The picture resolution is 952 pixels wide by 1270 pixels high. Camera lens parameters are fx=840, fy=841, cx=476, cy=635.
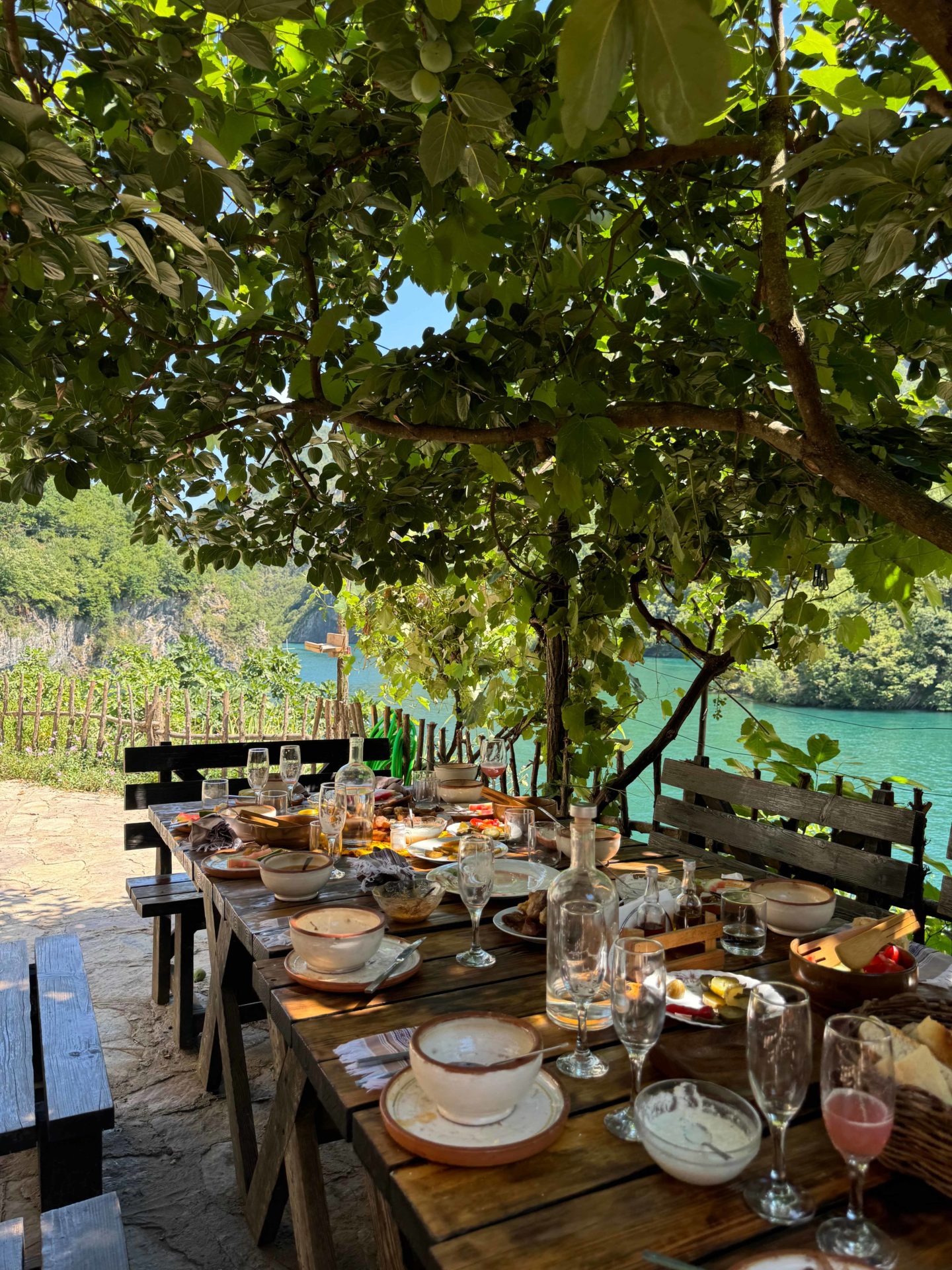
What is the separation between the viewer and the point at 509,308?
173 cm

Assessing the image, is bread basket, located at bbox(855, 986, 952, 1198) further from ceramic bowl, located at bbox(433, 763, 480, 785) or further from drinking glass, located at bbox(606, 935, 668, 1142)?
ceramic bowl, located at bbox(433, 763, 480, 785)

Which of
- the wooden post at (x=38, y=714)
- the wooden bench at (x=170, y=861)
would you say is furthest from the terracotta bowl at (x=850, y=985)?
the wooden post at (x=38, y=714)

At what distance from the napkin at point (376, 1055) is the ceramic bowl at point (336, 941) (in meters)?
0.18

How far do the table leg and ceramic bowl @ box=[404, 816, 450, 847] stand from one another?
44.5 inches

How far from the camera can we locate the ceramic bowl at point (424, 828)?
2.33m

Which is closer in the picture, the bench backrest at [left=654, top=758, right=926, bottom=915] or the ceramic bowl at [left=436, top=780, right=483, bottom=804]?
the bench backrest at [left=654, top=758, right=926, bottom=915]

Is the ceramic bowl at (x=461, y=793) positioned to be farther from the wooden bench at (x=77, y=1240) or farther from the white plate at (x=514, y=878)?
the wooden bench at (x=77, y=1240)

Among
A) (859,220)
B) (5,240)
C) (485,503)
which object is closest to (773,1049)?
(859,220)

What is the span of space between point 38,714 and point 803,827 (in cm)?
822

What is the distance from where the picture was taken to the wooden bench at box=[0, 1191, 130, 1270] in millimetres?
1191

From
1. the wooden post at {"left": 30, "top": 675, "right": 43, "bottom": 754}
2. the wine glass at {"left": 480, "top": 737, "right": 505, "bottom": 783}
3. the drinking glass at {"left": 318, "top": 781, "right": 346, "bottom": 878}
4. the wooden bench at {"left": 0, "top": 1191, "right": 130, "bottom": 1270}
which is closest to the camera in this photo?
the wooden bench at {"left": 0, "top": 1191, "right": 130, "bottom": 1270}

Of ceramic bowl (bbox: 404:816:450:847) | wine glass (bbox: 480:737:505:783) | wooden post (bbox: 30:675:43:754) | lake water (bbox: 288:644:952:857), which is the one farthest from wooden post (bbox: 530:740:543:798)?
wooden post (bbox: 30:675:43:754)

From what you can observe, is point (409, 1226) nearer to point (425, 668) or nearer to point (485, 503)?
point (485, 503)

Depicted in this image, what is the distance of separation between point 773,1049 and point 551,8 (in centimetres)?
155
